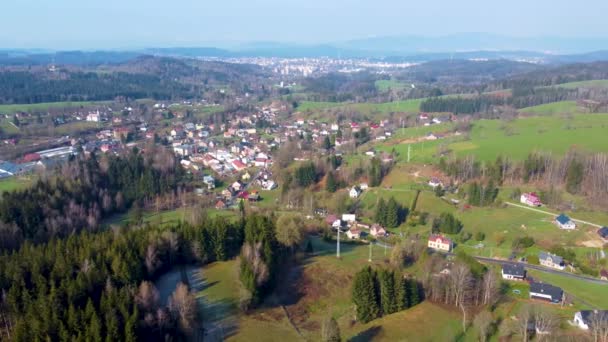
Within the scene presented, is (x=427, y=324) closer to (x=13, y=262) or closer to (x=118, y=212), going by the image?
(x=13, y=262)

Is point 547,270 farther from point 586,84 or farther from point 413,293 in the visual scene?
point 586,84

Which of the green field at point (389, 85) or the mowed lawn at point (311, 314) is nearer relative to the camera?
the mowed lawn at point (311, 314)

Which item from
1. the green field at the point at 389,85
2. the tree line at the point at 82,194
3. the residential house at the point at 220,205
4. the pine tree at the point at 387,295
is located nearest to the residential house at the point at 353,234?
the pine tree at the point at 387,295

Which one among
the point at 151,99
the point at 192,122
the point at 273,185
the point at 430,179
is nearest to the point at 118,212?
the point at 273,185

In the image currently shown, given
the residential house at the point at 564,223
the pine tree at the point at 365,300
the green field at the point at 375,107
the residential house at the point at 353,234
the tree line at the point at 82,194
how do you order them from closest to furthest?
the pine tree at the point at 365,300
the tree line at the point at 82,194
the residential house at the point at 564,223
the residential house at the point at 353,234
the green field at the point at 375,107

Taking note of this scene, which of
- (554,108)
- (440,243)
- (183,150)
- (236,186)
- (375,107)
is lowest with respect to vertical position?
(236,186)

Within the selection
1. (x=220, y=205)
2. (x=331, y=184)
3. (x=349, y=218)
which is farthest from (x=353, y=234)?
→ (x=220, y=205)

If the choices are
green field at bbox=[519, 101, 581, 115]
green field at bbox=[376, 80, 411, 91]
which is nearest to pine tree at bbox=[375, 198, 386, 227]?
green field at bbox=[519, 101, 581, 115]

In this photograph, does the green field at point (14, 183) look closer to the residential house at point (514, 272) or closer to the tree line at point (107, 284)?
the tree line at point (107, 284)
